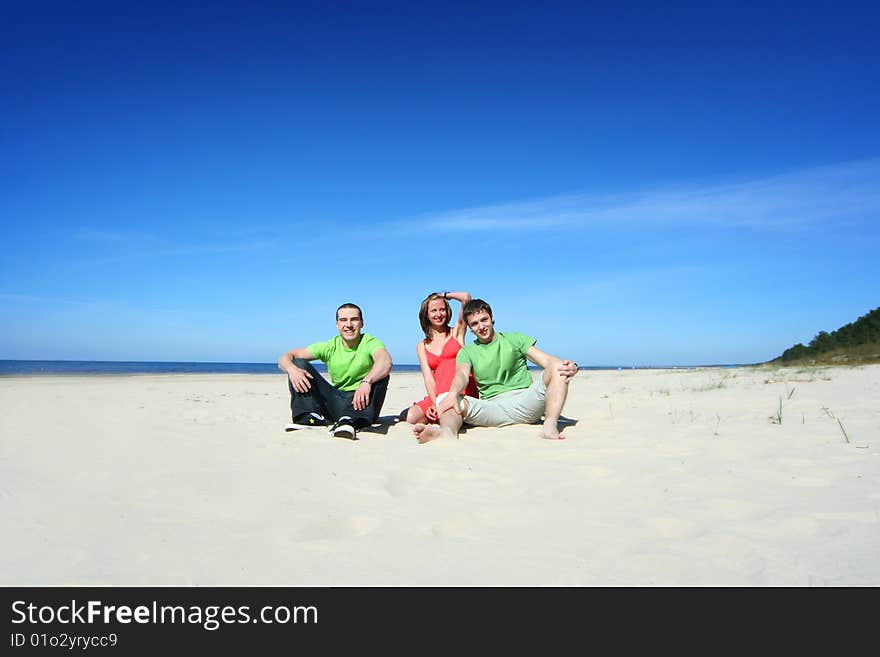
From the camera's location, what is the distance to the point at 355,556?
85.1 inches

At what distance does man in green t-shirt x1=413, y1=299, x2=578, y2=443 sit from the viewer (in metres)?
4.84

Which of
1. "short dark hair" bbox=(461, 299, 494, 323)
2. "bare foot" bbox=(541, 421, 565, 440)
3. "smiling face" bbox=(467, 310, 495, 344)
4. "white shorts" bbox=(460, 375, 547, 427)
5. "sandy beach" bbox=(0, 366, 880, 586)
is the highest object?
"short dark hair" bbox=(461, 299, 494, 323)

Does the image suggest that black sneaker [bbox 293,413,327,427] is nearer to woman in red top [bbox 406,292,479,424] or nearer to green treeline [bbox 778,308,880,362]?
woman in red top [bbox 406,292,479,424]

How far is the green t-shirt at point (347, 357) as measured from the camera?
5594 millimetres

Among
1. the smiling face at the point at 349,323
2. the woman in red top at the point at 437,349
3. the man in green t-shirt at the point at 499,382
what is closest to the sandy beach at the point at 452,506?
the man in green t-shirt at the point at 499,382

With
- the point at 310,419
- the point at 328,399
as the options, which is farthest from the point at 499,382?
the point at 310,419

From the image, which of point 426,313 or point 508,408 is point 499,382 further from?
point 426,313

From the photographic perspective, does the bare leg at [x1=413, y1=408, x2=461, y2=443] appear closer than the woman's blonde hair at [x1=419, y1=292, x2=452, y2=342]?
Yes

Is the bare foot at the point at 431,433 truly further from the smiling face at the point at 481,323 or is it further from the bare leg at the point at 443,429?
the smiling face at the point at 481,323

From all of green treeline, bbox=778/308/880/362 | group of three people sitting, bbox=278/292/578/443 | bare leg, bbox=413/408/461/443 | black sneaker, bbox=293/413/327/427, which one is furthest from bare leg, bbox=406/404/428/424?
green treeline, bbox=778/308/880/362

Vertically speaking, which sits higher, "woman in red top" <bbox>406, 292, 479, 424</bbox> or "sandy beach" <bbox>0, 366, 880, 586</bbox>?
"woman in red top" <bbox>406, 292, 479, 424</bbox>
